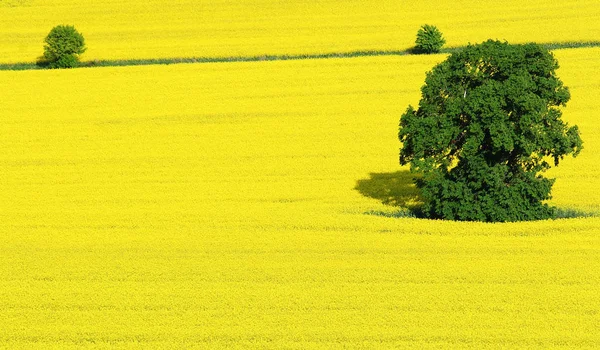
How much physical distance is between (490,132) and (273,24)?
34101mm

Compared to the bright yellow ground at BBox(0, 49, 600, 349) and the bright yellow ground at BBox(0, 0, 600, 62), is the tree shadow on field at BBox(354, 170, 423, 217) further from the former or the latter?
the bright yellow ground at BBox(0, 0, 600, 62)

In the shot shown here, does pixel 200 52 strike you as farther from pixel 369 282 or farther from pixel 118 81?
pixel 369 282

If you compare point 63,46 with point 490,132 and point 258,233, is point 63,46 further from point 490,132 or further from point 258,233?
point 490,132

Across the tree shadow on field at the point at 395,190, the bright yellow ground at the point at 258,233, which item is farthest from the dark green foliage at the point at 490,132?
the tree shadow on field at the point at 395,190

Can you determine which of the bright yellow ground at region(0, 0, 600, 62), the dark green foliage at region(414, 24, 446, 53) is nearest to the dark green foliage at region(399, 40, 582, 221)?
the dark green foliage at region(414, 24, 446, 53)

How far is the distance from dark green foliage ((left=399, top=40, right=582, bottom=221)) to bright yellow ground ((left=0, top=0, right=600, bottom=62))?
24.8 meters

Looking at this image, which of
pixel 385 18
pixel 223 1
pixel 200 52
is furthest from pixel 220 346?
pixel 223 1

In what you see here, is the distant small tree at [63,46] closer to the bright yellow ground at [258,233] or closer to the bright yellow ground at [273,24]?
the bright yellow ground at [273,24]

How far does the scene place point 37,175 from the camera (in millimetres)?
37625

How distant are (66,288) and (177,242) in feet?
13.7

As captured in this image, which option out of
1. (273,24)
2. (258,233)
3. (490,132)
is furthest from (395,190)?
(273,24)

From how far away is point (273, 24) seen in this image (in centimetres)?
6169

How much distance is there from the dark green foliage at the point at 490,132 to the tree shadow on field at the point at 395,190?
1888 mm

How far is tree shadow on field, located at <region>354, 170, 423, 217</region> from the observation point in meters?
32.7
